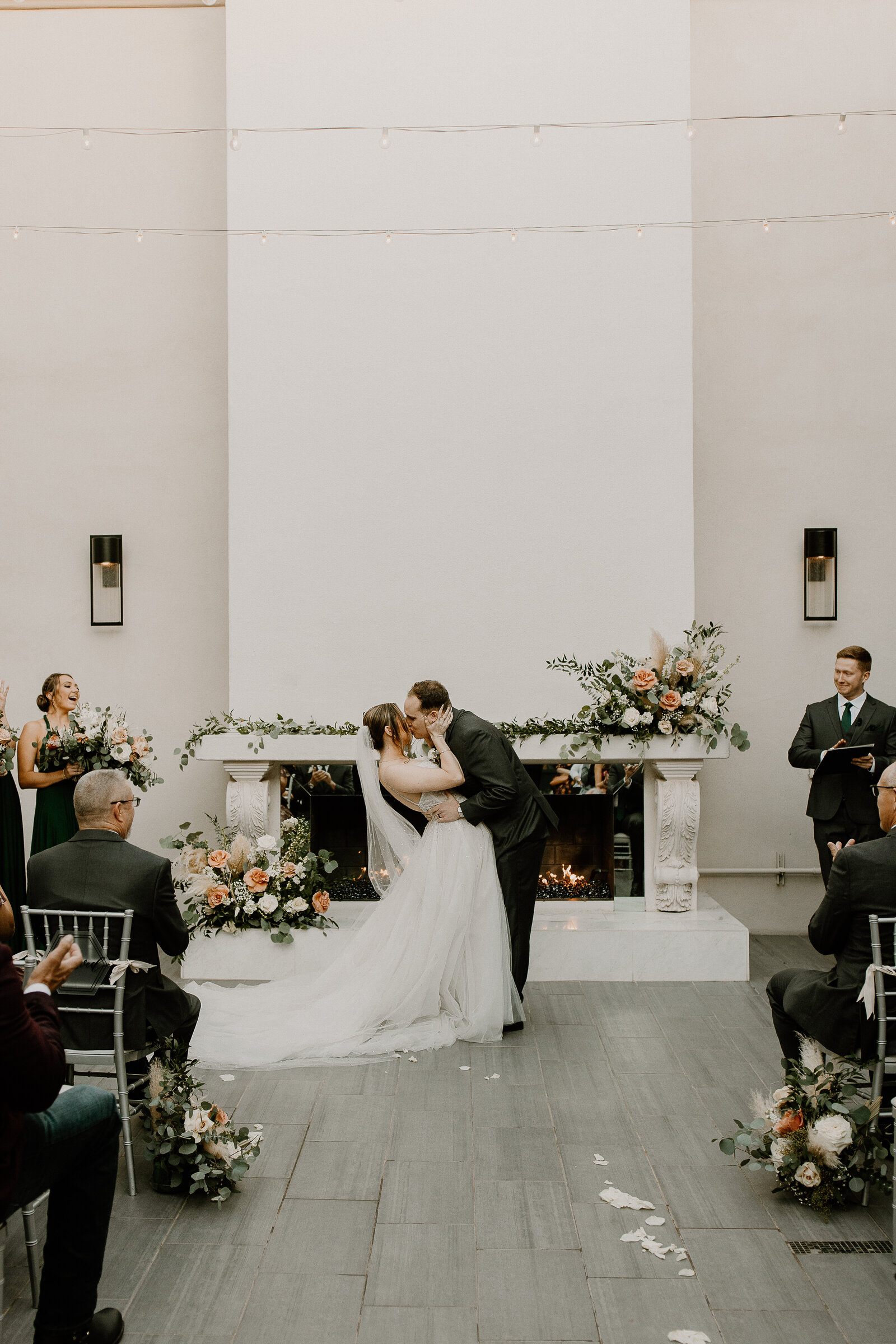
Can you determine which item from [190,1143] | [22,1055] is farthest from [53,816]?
[22,1055]

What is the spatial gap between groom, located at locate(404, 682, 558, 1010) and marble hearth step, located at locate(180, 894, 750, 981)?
766mm

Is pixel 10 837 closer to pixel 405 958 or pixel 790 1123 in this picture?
pixel 405 958

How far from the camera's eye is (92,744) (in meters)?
5.72

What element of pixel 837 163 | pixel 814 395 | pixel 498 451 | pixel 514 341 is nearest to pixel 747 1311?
pixel 498 451

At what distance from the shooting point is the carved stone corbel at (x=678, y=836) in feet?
19.7

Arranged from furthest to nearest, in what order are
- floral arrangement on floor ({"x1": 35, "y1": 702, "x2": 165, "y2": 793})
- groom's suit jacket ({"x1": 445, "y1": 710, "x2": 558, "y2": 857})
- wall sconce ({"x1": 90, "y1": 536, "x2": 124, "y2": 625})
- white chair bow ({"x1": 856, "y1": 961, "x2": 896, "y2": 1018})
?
wall sconce ({"x1": 90, "y1": 536, "x2": 124, "y2": 625})
floral arrangement on floor ({"x1": 35, "y1": 702, "x2": 165, "y2": 793})
groom's suit jacket ({"x1": 445, "y1": 710, "x2": 558, "y2": 857})
white chair bow ({"x1": 856, "y1": 961, "x2": 896, "y2": 1018})

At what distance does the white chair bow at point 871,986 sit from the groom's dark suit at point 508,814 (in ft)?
6.85

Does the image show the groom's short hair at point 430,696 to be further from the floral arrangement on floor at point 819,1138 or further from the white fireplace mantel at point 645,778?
the floral arrangement on floor at point 819,1138

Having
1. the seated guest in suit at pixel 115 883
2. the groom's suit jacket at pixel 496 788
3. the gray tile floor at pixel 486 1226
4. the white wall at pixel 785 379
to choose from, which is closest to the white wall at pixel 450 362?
the white wall at pixel 785 379

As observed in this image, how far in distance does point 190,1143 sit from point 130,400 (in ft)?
18.4

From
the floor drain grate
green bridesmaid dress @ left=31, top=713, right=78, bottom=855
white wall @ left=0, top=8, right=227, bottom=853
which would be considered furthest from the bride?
white wall @ left=0, top=8, right=227, bottom=853

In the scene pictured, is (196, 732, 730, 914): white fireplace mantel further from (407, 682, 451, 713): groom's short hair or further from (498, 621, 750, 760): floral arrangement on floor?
(407, 682, 451, 713): groom's short hair

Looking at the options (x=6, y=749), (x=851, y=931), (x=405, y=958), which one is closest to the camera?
(x=851, y=931)

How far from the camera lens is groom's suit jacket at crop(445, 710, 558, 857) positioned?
4891 millimetres
